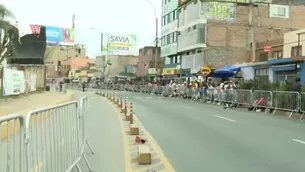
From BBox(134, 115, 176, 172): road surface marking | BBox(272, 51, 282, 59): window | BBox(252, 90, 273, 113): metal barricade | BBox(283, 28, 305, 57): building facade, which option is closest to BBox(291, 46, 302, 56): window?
BBox(283, 28, 305, 57): building facade

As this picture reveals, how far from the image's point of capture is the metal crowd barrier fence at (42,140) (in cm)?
415

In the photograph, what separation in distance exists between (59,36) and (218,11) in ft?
139

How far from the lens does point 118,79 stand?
101562 mm

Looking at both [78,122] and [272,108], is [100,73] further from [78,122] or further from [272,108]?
[78,122]

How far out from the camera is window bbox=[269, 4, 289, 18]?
188 ft

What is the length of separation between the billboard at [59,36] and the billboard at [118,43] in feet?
22.5

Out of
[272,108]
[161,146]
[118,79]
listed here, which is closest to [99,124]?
[161,146]

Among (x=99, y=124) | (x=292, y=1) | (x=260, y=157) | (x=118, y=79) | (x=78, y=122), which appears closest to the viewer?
(x=78, y=122)

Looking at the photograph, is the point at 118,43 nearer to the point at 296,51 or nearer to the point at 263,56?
the point at 263,56

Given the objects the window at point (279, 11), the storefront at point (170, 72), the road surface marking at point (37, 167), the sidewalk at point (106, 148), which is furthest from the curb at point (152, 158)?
the storefront at point (170, 72)

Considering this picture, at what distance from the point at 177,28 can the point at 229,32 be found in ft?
38.6

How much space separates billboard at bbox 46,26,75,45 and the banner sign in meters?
49.3

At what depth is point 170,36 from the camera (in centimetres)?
6962

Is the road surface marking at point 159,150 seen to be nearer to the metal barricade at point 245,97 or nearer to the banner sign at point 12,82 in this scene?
the metal barricade at point 245,97
